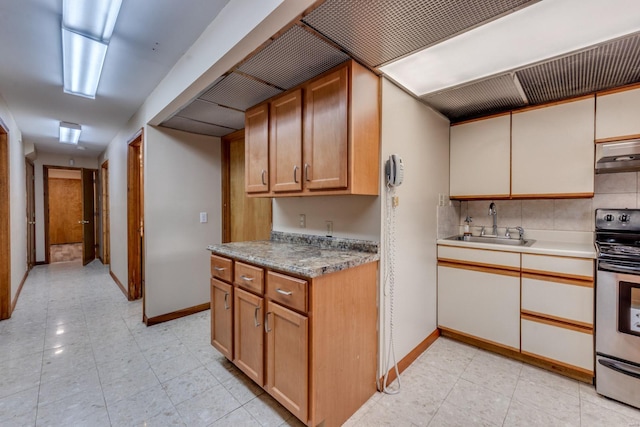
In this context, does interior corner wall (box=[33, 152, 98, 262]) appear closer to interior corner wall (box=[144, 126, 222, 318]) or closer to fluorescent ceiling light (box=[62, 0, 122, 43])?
interior corner wall (box=[144, 126, 222, 318])

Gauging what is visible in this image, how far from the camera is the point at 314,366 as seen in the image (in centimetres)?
148

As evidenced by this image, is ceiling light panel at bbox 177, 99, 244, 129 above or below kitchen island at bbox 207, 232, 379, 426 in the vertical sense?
above

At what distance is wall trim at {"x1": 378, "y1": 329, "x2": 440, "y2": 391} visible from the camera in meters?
2.03

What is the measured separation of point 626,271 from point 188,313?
390cm

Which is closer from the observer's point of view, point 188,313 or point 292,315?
point 292,315

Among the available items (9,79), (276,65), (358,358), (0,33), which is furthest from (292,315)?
(9,79)

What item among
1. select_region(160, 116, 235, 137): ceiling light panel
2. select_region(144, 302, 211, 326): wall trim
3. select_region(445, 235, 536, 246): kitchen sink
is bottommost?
select_region(144, 302, 211, 326): wall trim

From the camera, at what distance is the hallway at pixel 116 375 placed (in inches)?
67.3

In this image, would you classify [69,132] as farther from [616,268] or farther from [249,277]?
[616,268]

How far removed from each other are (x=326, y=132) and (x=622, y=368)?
242cm

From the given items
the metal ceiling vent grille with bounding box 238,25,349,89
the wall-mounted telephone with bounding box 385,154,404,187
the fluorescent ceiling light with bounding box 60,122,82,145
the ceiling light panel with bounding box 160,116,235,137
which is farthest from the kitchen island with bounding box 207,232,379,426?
the fluorescent ceiling light with bounding box 60,122,82,145

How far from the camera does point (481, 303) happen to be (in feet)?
7.99

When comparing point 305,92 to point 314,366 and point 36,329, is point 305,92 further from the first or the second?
point 36,329

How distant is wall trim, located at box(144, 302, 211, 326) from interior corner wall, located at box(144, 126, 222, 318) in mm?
34
